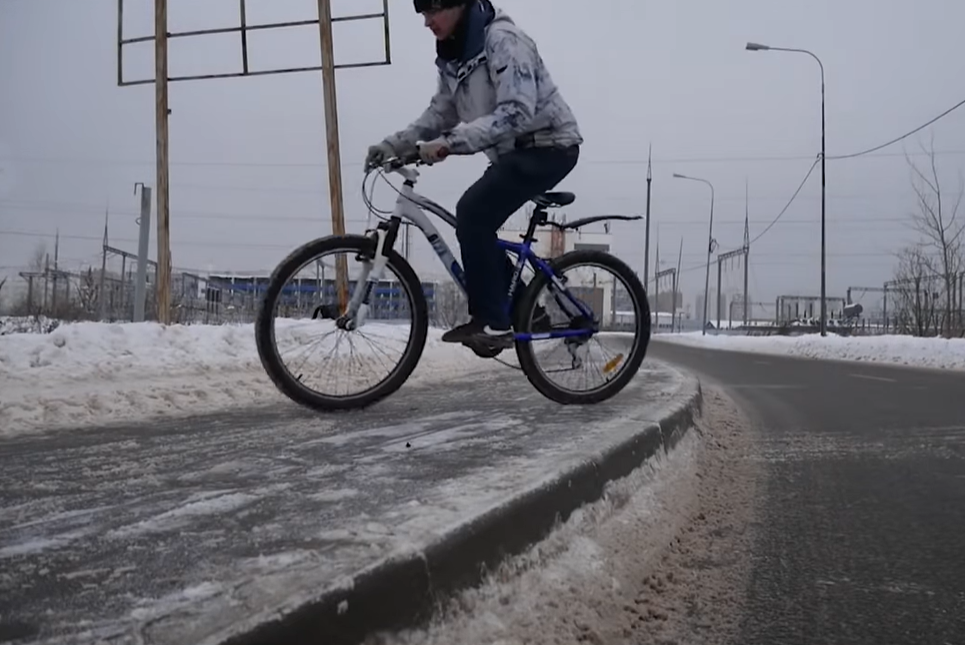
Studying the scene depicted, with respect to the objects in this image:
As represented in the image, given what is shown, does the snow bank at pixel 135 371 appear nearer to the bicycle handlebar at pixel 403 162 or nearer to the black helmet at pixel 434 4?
the bicycle handlebar at pixel 403 162

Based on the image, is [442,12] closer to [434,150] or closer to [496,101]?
[496,101]

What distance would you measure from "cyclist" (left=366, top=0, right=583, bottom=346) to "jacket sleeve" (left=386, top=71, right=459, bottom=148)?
0.11m

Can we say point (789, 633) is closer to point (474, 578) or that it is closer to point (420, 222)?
point (474, 578)

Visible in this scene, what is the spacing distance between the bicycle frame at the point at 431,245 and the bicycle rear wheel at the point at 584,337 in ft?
0.15

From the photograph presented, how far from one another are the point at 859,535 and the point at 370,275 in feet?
7.64

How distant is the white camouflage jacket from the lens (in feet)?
11.6

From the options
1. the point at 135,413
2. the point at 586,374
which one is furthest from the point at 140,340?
the point at 586,374

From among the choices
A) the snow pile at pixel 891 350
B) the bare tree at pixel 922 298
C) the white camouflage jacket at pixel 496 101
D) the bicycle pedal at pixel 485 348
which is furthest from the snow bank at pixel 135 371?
the bare tree at pixel 922 298

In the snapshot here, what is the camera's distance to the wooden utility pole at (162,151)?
1245 cm

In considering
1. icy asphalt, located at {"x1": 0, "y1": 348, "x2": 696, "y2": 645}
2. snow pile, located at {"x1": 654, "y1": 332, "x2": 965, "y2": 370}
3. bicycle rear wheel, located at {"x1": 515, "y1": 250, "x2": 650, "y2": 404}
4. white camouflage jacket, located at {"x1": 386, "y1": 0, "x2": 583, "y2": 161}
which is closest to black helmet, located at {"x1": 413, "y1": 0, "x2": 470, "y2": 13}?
white camouflage jacket, located at {"x1": 386, "y1": 0, "x2": 583, "y2": 161}

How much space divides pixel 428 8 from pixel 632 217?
143 centimetres

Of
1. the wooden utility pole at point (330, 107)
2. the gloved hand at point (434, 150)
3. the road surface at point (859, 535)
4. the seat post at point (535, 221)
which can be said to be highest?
the wooden utility pole at point (330, 107)

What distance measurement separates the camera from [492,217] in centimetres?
380

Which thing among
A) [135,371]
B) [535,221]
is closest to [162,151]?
[135,371]
